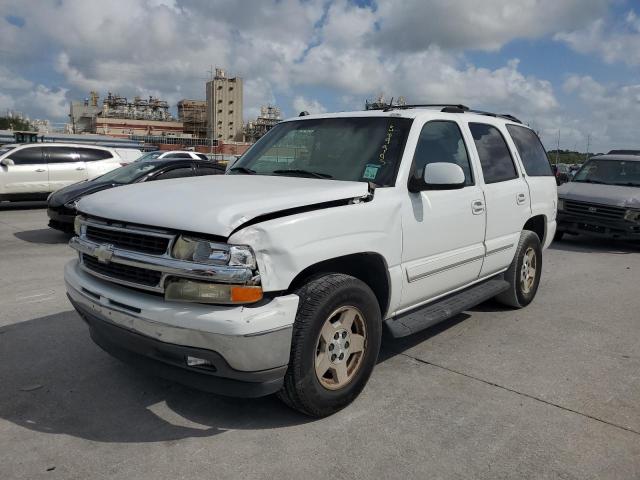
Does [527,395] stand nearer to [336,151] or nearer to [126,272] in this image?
[336,151]

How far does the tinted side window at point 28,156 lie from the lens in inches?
544

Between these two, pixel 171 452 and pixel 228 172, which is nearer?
pixel 171 452

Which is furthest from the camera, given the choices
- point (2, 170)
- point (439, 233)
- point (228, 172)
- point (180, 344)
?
point (2, 170)

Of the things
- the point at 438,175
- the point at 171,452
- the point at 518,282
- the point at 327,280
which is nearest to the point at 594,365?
the point at 518,282

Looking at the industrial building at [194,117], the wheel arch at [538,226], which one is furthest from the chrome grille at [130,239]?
the industrial building at [194,117]

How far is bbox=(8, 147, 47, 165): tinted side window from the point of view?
544 inches

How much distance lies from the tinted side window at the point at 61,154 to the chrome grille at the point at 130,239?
487 inches

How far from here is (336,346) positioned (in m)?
3.33

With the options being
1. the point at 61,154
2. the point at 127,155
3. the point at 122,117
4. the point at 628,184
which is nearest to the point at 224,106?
the point at 122,117

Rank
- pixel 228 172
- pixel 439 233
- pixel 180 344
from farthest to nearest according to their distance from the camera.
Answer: pixel 228 172
pixel 439 233
pixel 180 344

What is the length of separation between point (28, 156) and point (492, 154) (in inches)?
507

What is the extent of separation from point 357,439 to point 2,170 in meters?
13.6

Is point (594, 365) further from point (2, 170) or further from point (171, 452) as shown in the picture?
point (2, 170)

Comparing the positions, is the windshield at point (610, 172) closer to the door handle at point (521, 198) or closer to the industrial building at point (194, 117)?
the door handle at point (521, 198)
